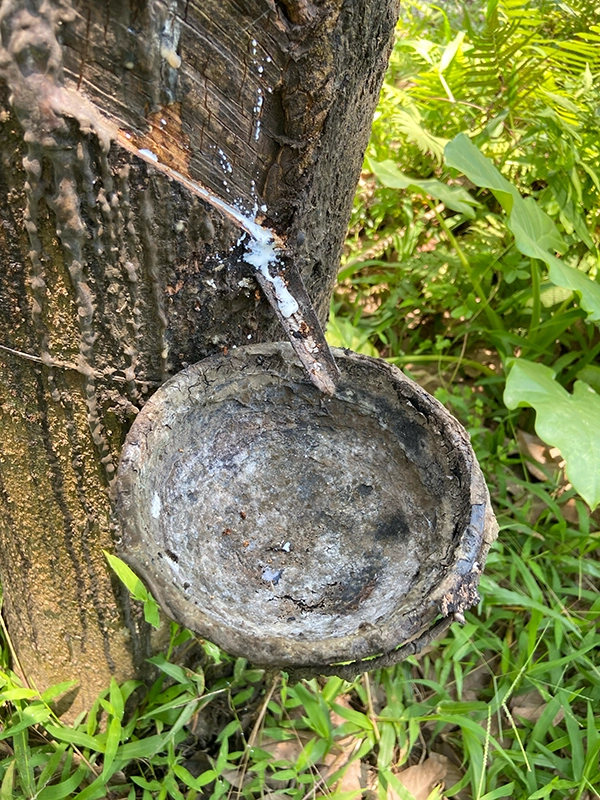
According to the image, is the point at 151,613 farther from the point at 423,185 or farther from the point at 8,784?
the point at 423,185

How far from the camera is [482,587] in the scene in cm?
170

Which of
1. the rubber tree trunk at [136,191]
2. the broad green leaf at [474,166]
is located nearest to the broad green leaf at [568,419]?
the broad green leaf at [474,166]

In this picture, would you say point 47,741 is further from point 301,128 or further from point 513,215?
point 513,215

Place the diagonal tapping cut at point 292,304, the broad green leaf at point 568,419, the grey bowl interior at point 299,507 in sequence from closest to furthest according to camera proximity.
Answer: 1. the grey bowl interior at point 299,507
2. the diagonal tapping cut at point 292,304
3. the broad green leaf at point 568,419

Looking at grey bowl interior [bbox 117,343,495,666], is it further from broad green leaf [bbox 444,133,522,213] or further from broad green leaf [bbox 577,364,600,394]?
broad green leaf [bbox 577,364,600,394]

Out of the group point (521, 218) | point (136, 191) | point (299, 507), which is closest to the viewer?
point (136, 191)

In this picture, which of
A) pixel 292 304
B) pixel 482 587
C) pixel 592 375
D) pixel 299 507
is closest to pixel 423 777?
pixel 482 587

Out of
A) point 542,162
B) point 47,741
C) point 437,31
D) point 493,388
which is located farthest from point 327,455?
point 437,31

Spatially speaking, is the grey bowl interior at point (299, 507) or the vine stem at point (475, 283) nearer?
the grey bowl interior at point (299, 507)

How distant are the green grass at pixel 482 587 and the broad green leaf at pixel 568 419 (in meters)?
0.38

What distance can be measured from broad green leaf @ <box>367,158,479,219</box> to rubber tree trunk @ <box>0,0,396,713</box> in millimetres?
910

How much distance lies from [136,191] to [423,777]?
4.89 feet

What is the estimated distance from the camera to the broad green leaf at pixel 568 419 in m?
1.52

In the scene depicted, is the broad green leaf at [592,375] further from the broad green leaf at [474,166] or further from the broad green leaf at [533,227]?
the broad green leaf at [474,166]
